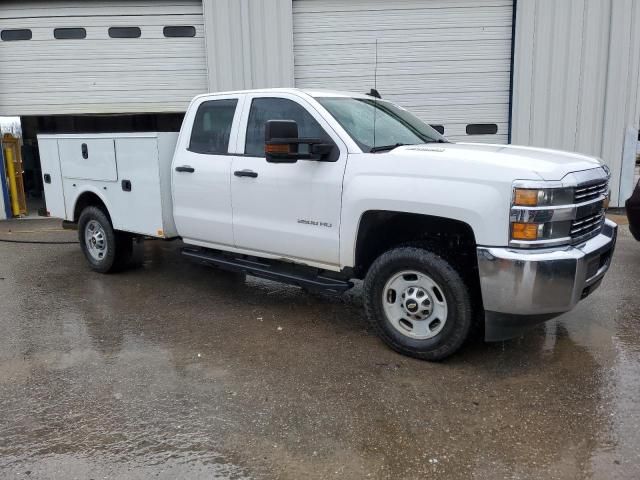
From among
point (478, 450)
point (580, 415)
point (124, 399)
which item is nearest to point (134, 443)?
point (124, 399)

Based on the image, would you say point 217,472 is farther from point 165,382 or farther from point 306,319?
point 306,319

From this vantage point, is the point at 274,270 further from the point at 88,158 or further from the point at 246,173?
the point at 88,158

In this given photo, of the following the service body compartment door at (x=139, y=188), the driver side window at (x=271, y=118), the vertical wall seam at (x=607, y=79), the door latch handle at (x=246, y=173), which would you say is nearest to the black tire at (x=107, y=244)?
the service body compartment door at (x=139, y=188)

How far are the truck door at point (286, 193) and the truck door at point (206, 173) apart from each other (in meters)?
0.15

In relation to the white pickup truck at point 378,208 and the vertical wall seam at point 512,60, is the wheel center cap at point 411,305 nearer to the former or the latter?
the white pickup truck at point 378,208

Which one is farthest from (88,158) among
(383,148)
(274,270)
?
(383,148)

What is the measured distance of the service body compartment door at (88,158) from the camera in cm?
617

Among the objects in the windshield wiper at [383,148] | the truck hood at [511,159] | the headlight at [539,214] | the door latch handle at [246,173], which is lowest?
the headlight at [539,214]

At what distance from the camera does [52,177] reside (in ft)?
23.0

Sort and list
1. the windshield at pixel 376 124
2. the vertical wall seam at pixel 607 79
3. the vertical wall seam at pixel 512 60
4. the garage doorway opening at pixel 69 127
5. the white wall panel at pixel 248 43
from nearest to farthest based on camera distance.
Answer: the windshield at pixel 376 124
the vertical wall seam at pixel 607 79
the vertical wall seam at pixel 512 60
the white wall panel at pixel 248 43
the garage doorway opening at pixel 69 127

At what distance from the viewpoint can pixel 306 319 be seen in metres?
5.11

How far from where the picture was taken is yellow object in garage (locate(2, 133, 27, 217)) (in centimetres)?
1075

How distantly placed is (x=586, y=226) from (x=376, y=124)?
187 cm

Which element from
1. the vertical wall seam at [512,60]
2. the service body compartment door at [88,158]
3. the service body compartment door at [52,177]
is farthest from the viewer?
the vertical wall seam at [512,60]
